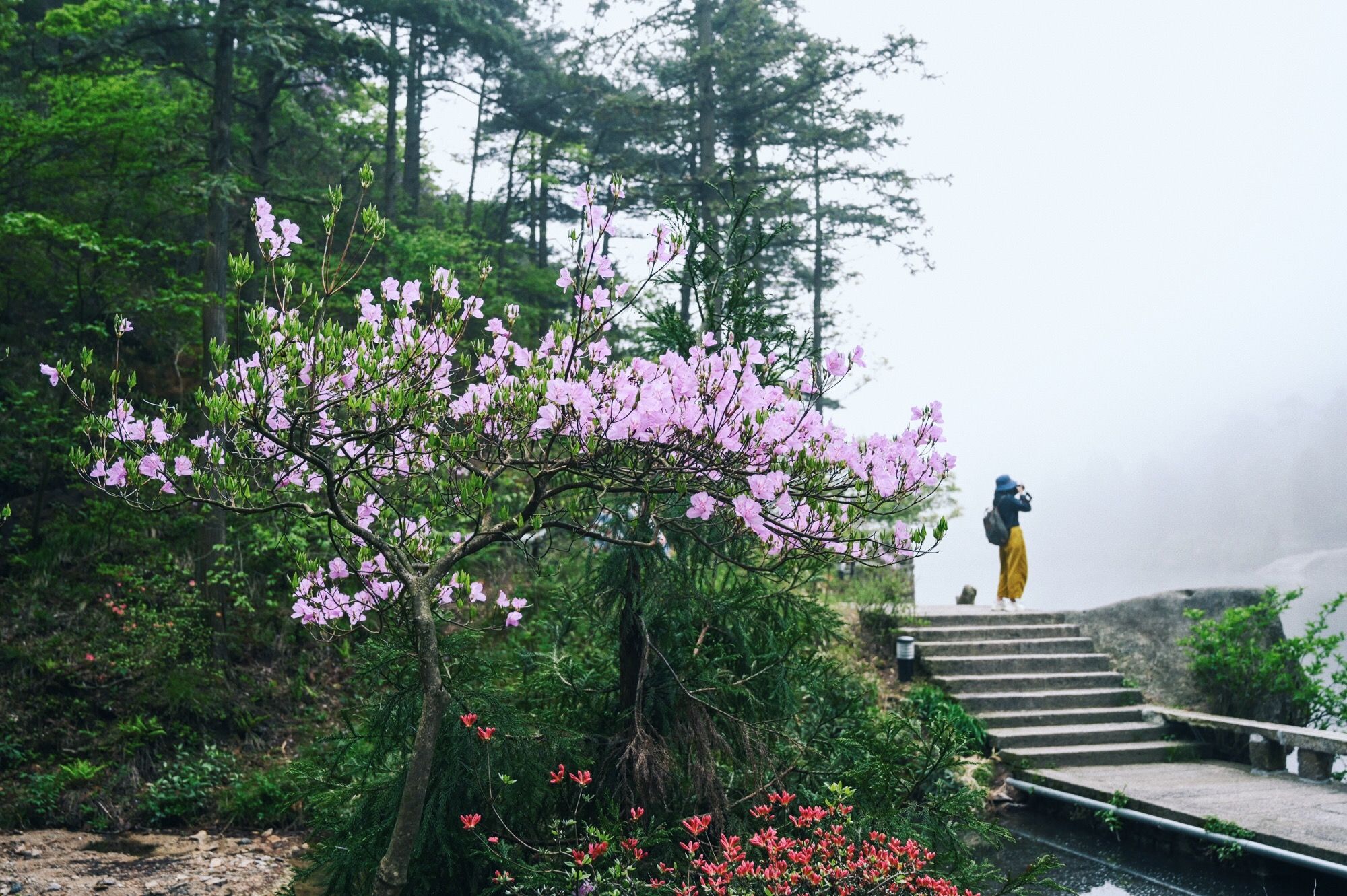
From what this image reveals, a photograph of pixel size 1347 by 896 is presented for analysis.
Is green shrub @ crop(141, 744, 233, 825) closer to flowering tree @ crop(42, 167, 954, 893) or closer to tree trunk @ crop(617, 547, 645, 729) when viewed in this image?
flowering tree @ crop(42, 167, 954, 893)

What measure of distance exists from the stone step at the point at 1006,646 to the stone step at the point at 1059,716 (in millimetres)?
978

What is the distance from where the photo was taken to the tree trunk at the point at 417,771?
3414 mm

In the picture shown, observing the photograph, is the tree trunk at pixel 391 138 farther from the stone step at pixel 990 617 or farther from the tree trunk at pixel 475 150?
the stone step at pixel 990 617

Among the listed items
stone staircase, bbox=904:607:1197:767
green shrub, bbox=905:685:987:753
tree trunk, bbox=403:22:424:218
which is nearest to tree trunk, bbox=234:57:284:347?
tree trunk, bbox=403:22:424:218

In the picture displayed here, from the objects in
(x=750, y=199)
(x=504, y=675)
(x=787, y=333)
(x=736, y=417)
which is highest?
(x=750, y=199)

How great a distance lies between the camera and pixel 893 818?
408cm

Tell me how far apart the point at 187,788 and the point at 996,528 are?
906 cm

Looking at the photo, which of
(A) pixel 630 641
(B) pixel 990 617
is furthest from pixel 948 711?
(A) pixel 630 641

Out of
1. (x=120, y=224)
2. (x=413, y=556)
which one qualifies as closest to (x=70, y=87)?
(x=120, y=224)

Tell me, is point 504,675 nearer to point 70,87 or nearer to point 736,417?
point 736,417

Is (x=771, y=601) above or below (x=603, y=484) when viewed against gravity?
below

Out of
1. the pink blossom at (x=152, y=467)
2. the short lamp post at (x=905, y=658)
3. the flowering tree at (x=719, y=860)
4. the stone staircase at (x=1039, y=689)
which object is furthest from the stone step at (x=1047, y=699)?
the pink blossom at (x=152, y=467)

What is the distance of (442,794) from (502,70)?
20145mm

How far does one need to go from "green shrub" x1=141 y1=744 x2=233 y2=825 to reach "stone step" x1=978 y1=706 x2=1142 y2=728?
7.14 meters
